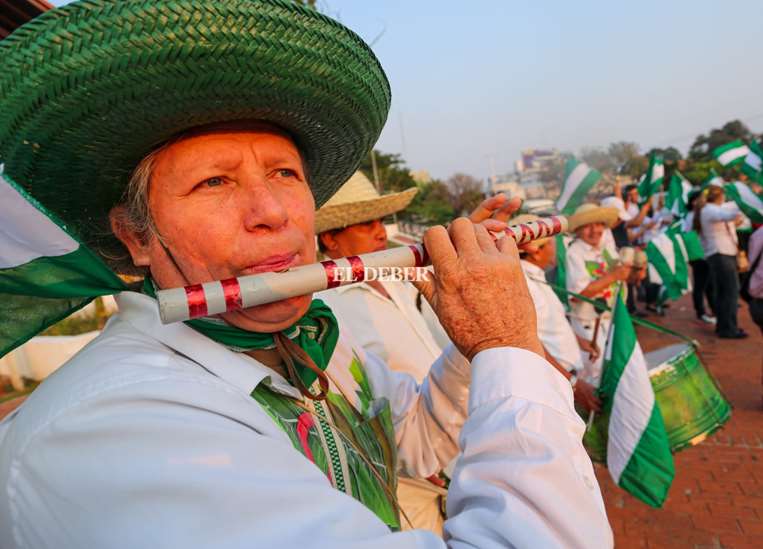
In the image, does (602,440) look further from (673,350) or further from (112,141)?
(112,141)

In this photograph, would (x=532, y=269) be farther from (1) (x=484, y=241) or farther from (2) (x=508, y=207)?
(1) (x=484, y=241)

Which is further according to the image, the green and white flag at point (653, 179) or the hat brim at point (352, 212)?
the green and white flag at point (653, 179)

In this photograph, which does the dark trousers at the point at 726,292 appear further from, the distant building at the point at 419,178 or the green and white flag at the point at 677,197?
the distant building at the point at 419,178

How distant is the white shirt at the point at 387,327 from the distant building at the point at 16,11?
2.08 metres

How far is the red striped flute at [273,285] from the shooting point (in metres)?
1.01

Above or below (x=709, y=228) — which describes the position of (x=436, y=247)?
above

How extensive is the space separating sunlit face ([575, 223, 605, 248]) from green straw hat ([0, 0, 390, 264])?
421 centimetres

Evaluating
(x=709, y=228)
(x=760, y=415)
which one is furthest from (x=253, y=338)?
(x=709, y=228)

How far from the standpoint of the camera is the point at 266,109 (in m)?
1.35

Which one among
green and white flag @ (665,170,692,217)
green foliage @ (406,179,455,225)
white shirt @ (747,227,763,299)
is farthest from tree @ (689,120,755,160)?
white shirt @ (747,227,763,299)

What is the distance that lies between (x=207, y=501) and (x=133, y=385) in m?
0.26

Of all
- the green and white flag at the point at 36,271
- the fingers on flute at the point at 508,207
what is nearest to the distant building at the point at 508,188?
the fingers on flute at the point at 508,207

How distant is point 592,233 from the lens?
17.2ft

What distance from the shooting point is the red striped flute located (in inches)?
39.8
